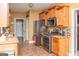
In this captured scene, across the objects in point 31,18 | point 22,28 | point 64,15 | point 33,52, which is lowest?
point 33,52

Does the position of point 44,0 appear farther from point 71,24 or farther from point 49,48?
point 49,48

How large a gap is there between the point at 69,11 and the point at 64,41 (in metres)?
1.23

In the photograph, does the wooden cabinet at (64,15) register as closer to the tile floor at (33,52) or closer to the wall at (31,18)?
the tile floor at (33,52)

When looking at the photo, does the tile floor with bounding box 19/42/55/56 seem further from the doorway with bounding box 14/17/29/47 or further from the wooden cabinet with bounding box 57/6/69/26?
the doorway with bounding box 14/17/29/47

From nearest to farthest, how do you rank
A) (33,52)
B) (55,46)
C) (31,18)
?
(55,46) → (33,52) → (31,18)

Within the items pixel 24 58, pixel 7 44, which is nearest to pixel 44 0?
pixel 24 58

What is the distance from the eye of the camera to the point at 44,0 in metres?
1.45

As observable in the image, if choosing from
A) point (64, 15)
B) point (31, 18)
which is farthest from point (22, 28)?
point (64, 15)

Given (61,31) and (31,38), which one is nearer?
(61,31)

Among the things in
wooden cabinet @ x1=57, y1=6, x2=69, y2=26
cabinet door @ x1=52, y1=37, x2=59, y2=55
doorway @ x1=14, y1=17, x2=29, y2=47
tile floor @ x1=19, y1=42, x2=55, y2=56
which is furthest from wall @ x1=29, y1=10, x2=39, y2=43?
wooden cabinet @ x1=57, y1=6, x2=69, y2=26

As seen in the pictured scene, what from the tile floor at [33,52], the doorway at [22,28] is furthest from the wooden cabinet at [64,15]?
the doorway at [22,28]

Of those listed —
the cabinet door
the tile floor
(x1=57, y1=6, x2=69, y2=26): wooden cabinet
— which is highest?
(x1=57, y1=6, x2=69, y2=26): wooden cabinet

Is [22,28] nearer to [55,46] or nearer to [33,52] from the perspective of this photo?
[33,52]

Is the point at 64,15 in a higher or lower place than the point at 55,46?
higher
